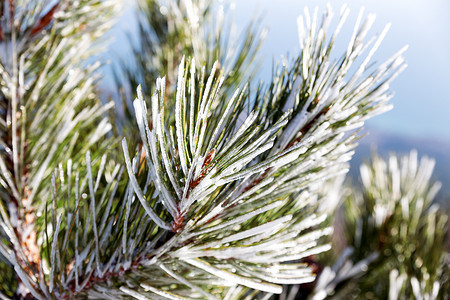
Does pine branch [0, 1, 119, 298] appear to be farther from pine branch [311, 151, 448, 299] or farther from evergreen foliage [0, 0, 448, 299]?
pine branch [311, 151, 448, 299]

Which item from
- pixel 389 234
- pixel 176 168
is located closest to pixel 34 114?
pixel 176 168

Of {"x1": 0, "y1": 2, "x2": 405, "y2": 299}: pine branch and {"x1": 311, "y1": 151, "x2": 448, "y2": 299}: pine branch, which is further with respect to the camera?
{"x1": 311, "y1": 151, "x2": 448, "y2": 299}: pine branch

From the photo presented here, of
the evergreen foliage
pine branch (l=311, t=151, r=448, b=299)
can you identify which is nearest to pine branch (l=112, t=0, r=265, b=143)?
the evergreen foliage

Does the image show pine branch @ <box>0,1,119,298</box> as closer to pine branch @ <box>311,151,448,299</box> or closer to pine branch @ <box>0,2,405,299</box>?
pine branch @ <box>0,2,405,299</box>

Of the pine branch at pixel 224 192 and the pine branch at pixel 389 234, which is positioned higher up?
the pine branch at pixel 224 192

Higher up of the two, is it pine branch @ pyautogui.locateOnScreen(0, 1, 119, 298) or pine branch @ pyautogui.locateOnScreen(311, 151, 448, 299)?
pine branch @ pyautogui.locateOnScreen(0, 1, 119, 298)

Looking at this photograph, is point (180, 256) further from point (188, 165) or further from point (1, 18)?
point (1, 18)

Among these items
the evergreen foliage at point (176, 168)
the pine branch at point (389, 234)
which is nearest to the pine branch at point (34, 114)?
the evergreen foliage at point (176, 168)

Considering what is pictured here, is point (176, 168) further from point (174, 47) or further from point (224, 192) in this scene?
point (174, 47)

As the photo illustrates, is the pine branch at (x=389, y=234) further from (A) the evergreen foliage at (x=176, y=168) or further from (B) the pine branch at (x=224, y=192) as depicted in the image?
(B) the pine branch at (x=224, y=192)
